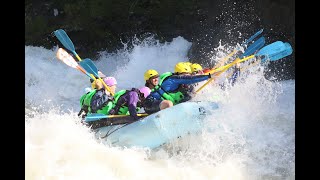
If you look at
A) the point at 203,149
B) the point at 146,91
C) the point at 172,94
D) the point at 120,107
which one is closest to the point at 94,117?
the point at 120,107

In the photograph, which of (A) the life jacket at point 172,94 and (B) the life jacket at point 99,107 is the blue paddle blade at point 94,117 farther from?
(A) the life jacket at point 172,94

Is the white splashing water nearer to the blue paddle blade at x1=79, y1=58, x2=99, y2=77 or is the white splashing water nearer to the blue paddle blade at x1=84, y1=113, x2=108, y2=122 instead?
the blue paddle blade at x1=84, y1=113, x2=108, y2=122

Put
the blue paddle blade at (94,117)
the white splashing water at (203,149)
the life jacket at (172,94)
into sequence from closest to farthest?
the white splashing water at (203,149), the blue paddle blade at (94,117), the life jacket at (172,94)

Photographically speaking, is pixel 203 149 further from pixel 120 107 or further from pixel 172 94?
pixel 120 107

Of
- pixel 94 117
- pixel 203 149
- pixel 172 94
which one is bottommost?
pixel 203 149

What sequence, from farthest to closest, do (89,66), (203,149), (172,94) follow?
(89,66), (172,94), (203,149)

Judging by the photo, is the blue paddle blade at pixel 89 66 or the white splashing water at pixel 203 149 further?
the blue paddle blade at pixel 89 66

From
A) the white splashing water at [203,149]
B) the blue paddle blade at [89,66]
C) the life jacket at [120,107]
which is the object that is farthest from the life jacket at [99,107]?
the blue paddle blade at [89,66]

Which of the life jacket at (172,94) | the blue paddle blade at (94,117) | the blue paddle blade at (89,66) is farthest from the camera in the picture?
the blue paddle blade at (89,66)

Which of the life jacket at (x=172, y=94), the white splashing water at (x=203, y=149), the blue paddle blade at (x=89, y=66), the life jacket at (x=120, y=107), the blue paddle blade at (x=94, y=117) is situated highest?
the blue paddle blade at (x=89, y=66)

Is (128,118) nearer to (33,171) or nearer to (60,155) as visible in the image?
(60,155)
